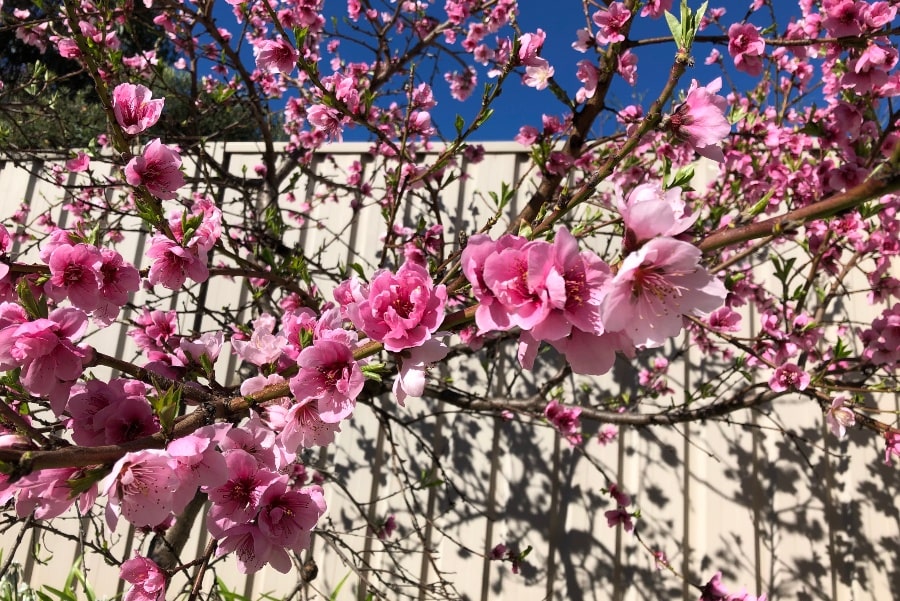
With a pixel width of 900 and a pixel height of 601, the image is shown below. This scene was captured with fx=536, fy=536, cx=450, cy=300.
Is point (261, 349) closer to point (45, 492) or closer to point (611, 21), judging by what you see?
point (45, 492)

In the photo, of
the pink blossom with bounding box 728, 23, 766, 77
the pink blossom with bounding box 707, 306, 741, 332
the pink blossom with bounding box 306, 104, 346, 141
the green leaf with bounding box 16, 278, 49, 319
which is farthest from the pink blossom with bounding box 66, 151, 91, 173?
the pink blossom with bounding box 707, 306, 741, 332

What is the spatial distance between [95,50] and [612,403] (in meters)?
2.22

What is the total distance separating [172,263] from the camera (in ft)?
3.28

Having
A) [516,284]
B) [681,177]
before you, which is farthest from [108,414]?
[681,177]

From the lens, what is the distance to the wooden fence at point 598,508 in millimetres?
2494

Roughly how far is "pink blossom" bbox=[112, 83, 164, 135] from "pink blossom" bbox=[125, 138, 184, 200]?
0.15 feet

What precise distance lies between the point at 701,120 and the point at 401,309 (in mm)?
533

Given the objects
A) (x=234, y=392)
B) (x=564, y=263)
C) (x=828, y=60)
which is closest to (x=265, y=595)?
(x=234, y=392)

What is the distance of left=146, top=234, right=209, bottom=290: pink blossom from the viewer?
0.96 metres

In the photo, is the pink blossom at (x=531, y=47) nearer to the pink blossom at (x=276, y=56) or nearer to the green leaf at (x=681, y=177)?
the pink blossom at (x=276, y=56)

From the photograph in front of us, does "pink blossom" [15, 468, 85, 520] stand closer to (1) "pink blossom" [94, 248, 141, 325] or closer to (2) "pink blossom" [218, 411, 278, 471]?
(2) "pink blossom" [218, 411, 278, 471]

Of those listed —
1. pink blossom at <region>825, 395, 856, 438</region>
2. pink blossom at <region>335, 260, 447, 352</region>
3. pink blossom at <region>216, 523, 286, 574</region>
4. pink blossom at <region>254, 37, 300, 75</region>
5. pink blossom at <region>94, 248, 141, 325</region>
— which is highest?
pink blossom at <region>254, 37, 300, 75</region>

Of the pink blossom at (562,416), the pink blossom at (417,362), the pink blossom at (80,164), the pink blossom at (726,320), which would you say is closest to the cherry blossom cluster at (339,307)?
the pink blossom at (417,362)

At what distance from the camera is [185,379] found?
0.99 meters
